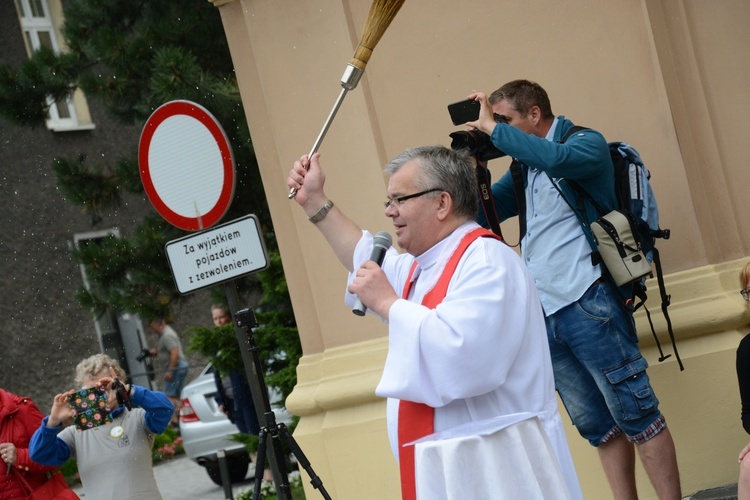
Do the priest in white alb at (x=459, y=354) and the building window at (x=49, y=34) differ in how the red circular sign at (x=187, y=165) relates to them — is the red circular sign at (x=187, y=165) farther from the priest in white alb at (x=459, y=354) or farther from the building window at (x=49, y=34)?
the building window at (x=49, y=34)

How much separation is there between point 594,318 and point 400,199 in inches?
64.8

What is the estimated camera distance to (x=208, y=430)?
12.9 m

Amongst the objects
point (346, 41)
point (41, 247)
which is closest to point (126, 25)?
point (346, 41)

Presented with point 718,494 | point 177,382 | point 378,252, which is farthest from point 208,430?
point 378,252

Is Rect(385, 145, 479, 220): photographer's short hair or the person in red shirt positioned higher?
Rect(385, 145, 479, 220): photographer's short hair

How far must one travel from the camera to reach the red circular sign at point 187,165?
642 cm

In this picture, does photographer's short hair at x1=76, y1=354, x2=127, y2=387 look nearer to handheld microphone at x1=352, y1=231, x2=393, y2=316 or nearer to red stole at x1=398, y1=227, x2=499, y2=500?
handheld microphone at x1=352, y1=231, x2=393, y2=316

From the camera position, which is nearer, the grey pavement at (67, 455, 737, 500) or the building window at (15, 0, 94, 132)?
the grey pavement at (67, 455, 737, 500)

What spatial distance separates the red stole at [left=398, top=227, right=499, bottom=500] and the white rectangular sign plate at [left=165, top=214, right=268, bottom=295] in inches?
97.0

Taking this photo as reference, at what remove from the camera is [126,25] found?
419 inches

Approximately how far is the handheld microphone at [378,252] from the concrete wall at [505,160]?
248 centimetres

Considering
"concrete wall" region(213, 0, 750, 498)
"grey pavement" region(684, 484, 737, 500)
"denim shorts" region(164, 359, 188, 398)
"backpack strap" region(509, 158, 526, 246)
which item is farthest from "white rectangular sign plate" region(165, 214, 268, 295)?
"denim shorts" region(164, 359, 188, 398)

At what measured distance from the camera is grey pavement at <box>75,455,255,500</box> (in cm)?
1255

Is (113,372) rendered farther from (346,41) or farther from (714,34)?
(714,34)
